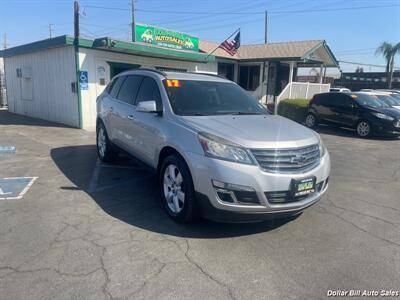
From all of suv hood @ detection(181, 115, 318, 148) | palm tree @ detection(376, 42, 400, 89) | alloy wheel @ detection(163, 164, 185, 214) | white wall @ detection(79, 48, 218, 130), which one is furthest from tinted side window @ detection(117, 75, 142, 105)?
palm tree @ detection(376, 42, 400, 89)

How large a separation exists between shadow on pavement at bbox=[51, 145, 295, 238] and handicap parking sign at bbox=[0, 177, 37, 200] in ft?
2.13

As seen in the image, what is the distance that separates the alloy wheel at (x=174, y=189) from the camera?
13.5ft

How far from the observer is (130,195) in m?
5.25

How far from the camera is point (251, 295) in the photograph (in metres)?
2.88

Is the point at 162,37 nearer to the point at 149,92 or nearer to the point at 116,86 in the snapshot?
the point at 116,86

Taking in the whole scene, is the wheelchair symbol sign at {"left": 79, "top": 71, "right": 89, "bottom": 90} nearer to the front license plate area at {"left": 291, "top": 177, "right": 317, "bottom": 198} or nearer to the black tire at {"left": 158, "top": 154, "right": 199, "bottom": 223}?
the black tire at {"left": 158, "top": 154, "right": 199, "bottom": 223}

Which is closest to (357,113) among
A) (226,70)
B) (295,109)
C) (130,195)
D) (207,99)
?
(295,109)

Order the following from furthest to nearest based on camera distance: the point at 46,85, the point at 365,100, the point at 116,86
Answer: the point at 46,85, the point at 365,100, the point at 116,86

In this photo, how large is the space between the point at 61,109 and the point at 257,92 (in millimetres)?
13154

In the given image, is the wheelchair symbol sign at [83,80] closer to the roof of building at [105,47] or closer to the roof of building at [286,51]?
the roof of building at [105,47]

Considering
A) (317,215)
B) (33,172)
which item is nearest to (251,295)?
(317,215)

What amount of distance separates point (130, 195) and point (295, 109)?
510 inches

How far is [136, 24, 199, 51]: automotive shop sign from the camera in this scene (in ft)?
52.5

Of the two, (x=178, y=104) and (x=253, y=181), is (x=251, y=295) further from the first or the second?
(x=178, y=104)
